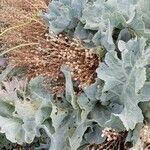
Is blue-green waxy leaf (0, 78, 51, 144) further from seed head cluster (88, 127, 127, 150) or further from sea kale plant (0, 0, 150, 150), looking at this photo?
seed head cluster (88, 127, 127, 150)

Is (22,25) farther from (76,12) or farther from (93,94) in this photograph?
(93,94)

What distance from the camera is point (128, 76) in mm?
1503

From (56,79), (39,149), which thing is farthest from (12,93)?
(39,149)

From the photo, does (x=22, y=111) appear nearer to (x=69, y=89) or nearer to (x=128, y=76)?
(x=69, y=89)

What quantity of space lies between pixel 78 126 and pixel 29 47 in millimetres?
383

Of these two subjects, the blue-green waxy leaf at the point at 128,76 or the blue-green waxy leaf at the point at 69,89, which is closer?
the blue-green waxy leaf at the point at 128,76

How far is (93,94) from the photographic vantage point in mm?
1585

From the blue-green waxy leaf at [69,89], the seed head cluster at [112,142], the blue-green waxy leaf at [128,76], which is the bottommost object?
the seed head cluster at [112,142]

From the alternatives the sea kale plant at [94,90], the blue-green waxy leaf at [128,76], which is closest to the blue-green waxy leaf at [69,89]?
the sea kale plant at [94,90]

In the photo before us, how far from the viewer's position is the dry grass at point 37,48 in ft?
5.40

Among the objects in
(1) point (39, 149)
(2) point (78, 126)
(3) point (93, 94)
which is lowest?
(1) point (39, 149)

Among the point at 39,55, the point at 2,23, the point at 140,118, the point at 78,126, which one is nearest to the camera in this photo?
the point at 140,118

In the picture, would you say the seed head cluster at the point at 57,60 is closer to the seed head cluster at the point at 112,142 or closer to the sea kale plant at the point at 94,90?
the sea kale plant at the point at 94,90

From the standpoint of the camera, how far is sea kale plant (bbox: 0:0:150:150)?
1501mm
